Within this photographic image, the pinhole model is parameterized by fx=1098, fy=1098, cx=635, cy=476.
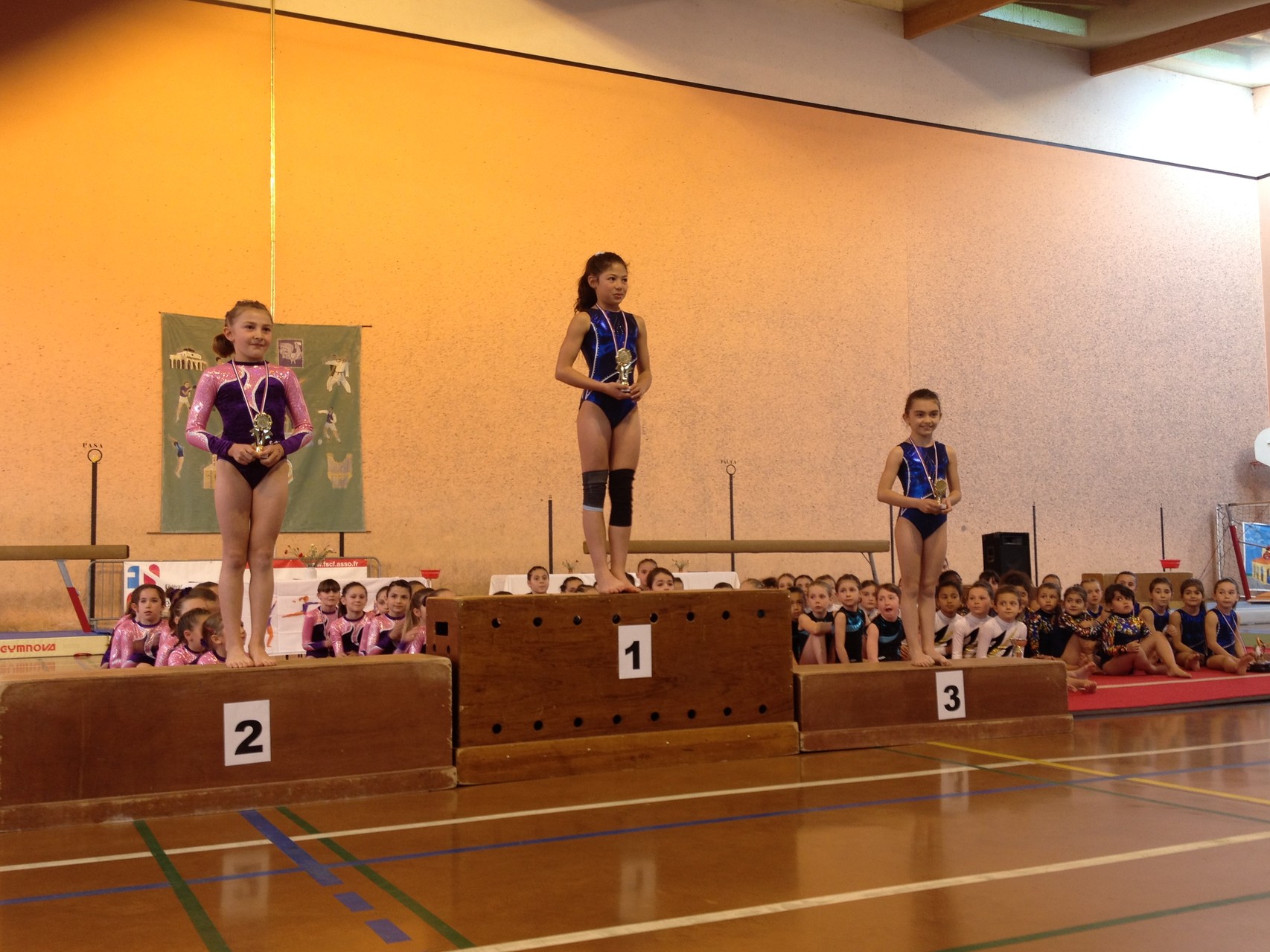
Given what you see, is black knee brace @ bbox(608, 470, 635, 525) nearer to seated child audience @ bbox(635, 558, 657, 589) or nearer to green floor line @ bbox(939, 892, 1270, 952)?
green floor line @ bbox(939, 892, 1270, 952)

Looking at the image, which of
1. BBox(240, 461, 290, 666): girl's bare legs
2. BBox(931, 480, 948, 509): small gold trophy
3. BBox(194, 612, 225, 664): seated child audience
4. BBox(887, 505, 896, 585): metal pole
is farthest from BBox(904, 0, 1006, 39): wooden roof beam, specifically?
BBox(240, 461, 290, 666): girl's bare legs

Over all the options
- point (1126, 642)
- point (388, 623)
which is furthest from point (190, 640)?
point (1126, 642)

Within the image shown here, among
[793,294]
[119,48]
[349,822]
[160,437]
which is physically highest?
[119,48]

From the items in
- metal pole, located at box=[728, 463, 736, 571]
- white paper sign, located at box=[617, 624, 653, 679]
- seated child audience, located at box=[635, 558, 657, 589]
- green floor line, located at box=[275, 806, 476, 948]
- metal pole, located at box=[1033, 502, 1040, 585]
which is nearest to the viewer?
green floor line, located at box=[275, 806, 476, 948]

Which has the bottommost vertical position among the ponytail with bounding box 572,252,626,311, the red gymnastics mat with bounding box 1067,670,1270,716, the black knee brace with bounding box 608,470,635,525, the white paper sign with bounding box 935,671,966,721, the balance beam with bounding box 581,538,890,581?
the red gymnastics mat with bounding box 1067,670,1270,716

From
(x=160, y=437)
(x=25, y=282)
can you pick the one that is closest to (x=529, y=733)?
(x=160, y=437)

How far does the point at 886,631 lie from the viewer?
24.3 feet

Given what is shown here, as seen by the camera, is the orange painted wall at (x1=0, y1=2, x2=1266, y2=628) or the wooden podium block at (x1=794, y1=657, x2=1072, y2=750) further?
the orange painted wall at (x1=0, y1=2, x2=1266, y2=628)

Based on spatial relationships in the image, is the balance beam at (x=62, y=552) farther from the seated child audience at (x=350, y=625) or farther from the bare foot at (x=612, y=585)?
the bare foot at (x=612, y=585)

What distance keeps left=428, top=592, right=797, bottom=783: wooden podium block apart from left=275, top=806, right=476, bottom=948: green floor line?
2.70 feet

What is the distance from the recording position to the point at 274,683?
3994mm

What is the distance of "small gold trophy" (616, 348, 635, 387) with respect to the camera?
4695 millimetres

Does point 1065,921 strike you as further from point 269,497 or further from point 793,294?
point 793,294

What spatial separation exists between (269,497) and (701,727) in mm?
2055
